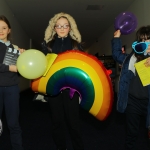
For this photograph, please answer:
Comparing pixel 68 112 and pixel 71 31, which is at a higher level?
pixel 71 31

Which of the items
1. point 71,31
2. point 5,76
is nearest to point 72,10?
point 71,31

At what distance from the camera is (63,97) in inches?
57.4

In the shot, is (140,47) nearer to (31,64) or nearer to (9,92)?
(31,64)

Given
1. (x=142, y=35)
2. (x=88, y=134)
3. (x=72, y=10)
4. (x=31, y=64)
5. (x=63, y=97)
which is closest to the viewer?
(x=31, y=64)

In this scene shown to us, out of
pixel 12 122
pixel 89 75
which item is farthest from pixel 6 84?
pixel 89 75

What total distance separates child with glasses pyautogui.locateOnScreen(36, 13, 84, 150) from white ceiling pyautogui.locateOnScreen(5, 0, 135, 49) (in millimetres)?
3252

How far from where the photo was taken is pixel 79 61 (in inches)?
53.9

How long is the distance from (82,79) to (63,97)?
9.5 inches

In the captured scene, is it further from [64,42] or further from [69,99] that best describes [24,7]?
[69,99]

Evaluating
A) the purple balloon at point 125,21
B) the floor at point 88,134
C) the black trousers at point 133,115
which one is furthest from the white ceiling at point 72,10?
the black trousers at point 133,115

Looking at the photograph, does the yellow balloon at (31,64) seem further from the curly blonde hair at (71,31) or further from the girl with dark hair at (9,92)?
the curly blonde hair at (71,31)

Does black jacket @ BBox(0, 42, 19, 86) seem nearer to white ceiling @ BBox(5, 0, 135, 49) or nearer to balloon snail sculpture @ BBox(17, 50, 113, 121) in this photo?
balloon snail sculpture @ BBox(17, 50, 113, 121)

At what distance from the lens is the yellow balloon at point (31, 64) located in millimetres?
1254

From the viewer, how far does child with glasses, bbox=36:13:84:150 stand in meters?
1.44
